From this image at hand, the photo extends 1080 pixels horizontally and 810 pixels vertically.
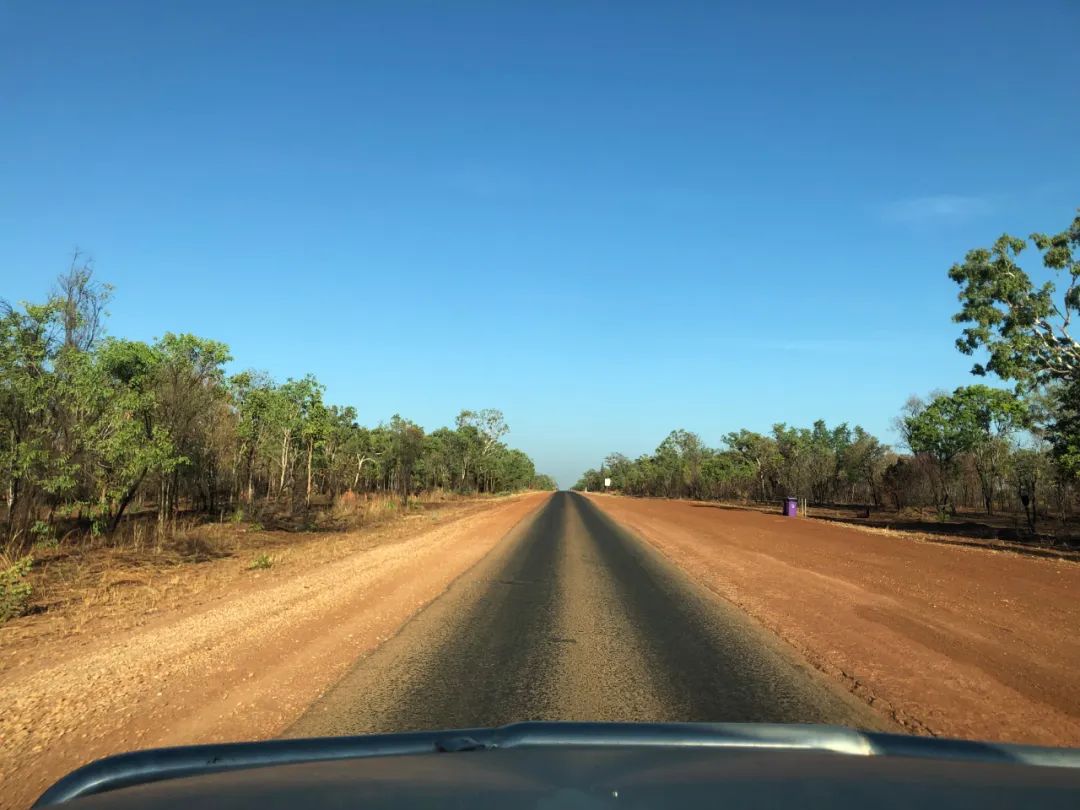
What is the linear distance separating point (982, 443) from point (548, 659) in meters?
33.8

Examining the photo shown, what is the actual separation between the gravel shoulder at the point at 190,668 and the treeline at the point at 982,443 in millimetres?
20504

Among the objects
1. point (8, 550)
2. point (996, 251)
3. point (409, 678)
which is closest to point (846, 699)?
point (409, 678)

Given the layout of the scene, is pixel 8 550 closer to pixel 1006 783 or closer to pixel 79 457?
pixel 79 457

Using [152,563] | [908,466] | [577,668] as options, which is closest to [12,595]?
[152,563]

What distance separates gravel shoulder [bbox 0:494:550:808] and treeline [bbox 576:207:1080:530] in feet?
67.3

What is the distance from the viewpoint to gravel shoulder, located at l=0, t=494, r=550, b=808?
188 inches

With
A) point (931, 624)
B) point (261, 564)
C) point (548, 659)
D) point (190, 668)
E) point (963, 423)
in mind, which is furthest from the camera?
point (963, 423)

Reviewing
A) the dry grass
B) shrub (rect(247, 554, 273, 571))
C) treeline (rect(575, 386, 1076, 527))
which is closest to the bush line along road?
the dry grass

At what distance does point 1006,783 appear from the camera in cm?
233

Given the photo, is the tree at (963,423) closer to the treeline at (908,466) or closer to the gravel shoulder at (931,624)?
the treeline at (908,466)

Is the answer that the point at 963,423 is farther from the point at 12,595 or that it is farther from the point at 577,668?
the point at 12,595

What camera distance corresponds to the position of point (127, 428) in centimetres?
1596

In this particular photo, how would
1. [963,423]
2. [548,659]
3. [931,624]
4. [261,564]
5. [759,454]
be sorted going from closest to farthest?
[548,659] < [931,624] < [261,564] < [963,423] < [759,454]

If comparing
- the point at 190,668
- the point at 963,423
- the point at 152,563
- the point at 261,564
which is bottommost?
the point at 152,563
